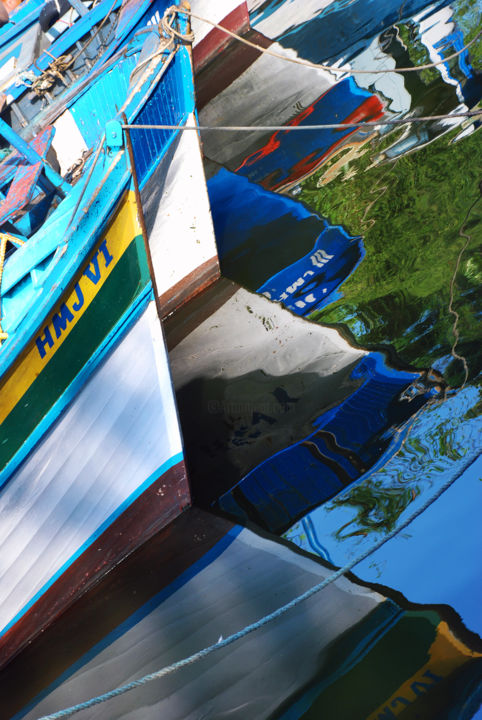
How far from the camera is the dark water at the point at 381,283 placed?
3512 mm

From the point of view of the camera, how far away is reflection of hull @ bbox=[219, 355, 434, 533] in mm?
3789

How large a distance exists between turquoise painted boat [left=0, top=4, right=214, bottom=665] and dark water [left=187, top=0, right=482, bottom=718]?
72cm

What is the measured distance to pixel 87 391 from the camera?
3250mm

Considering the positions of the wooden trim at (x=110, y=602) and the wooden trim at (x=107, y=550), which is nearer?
the wooden trim at (x=110, y=602)

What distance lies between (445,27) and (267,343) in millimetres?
6043

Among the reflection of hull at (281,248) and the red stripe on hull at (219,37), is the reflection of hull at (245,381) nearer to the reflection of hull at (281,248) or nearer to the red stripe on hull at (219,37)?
the reflection of hull at (281,248)

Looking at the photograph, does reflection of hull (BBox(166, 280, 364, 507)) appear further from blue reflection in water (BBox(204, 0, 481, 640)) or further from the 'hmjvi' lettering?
the 'hmjvi' lettering

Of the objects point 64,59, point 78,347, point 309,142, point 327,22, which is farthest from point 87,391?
point 327,22

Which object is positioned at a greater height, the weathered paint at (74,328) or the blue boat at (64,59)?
the blue boat at (64,59)

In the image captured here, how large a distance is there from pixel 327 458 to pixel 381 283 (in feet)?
6.11

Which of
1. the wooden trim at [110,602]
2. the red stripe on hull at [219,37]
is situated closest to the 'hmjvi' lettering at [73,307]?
the wooden trim at [110,602]

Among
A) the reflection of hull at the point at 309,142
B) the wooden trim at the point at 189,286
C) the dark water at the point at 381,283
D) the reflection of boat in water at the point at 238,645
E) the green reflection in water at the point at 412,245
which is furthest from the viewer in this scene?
the reflection of hull at the point at 309,142

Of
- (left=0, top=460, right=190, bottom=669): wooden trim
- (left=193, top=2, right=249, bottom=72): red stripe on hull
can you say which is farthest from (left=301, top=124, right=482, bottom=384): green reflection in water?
(left=193, top=2, right=249, bottom=72): red stripe on hull

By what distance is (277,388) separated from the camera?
455 cm
